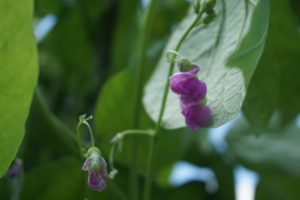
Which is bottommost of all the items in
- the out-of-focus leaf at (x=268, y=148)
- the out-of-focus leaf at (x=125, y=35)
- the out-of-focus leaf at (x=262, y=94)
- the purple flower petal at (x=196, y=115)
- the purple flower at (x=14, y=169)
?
the out-of-focus leaf at (x=268, y=148)

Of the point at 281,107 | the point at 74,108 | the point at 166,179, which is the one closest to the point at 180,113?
the point at 281,107

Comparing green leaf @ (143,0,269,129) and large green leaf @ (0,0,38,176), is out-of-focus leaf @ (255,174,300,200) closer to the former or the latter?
green leaf @ (143,0,269,129)

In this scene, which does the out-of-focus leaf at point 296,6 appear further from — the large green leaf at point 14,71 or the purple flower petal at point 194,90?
the large green leaf at point 14,71

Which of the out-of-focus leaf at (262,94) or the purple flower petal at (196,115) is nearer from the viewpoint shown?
the purple flower petal at (196,115)

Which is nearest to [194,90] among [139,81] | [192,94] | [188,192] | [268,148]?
[192,94]

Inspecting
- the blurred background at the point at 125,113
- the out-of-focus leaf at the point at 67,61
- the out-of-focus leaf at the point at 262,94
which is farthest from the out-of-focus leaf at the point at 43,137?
the out-of-focus leaf at the point at 262,94

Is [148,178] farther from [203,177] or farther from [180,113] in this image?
[203,177]

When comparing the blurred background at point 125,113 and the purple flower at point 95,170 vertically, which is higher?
the purple flower at point 95,170

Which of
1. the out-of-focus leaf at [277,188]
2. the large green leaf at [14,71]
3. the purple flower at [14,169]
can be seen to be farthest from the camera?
the out-of-focus leaf at [277,188]
